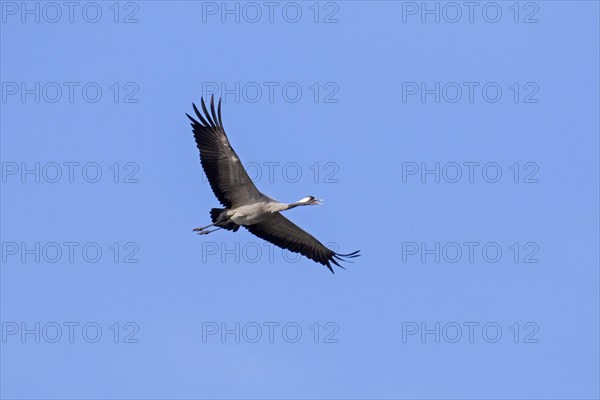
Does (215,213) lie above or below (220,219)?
above

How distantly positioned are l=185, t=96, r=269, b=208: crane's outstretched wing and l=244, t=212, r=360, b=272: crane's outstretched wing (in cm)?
163

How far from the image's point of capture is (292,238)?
43406mm

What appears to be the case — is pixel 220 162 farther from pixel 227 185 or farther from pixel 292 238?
pixel 292 238

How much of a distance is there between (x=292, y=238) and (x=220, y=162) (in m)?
4.30

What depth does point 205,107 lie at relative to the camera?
1591 inches

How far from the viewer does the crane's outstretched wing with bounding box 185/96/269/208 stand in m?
40.3

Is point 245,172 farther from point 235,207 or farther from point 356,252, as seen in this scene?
point 356,252

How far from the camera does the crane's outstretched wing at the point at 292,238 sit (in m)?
42.6

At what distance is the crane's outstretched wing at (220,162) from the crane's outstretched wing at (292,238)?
163 cm

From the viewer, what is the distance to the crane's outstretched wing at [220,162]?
40.3m

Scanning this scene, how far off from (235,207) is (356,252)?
4658 mm

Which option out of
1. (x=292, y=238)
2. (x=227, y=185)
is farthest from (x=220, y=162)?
(x=292, y=238)

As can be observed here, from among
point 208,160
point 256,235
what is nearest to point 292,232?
point 256,235

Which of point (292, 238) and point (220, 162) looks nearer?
point (220, 162)
